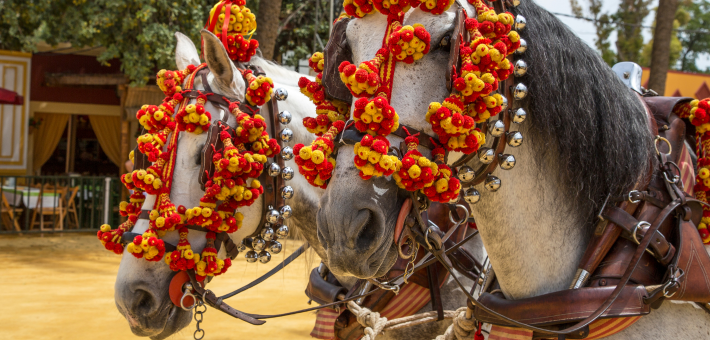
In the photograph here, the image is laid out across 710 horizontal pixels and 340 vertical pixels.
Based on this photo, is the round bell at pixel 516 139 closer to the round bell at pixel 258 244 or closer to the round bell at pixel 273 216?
the round bell at pixel 273 216

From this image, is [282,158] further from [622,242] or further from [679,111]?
[679,111]

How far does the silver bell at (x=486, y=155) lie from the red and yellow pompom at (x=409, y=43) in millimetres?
346

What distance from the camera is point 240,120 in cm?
254

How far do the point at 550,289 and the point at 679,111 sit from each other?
36.6 inches

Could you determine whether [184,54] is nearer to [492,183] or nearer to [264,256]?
[264,256]

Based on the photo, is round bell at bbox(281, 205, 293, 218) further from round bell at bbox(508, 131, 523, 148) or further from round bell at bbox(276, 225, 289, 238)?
round bell at bbox(508, 131, 523, 148)

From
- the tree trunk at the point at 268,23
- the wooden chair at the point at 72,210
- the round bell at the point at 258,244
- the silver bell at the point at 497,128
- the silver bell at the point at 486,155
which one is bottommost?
the wooden chair at the point at 72,210

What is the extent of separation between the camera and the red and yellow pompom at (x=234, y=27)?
2790 millimetres

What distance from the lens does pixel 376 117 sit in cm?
137

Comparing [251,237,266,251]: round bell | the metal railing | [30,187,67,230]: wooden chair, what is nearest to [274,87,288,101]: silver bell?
[251,237,266,251]: round bell

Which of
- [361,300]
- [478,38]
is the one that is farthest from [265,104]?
[478,38]

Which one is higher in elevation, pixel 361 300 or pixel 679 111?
pixel 679 111

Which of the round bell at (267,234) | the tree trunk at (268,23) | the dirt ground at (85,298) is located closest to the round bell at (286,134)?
the round bell at (267,234)

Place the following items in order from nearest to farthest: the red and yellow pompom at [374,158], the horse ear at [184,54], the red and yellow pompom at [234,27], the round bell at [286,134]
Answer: the red and yellow pompom at [374,158]
the round bell at [286,134]
the red and yellow pompom at [234,27]
the horse ear at [184,54]
